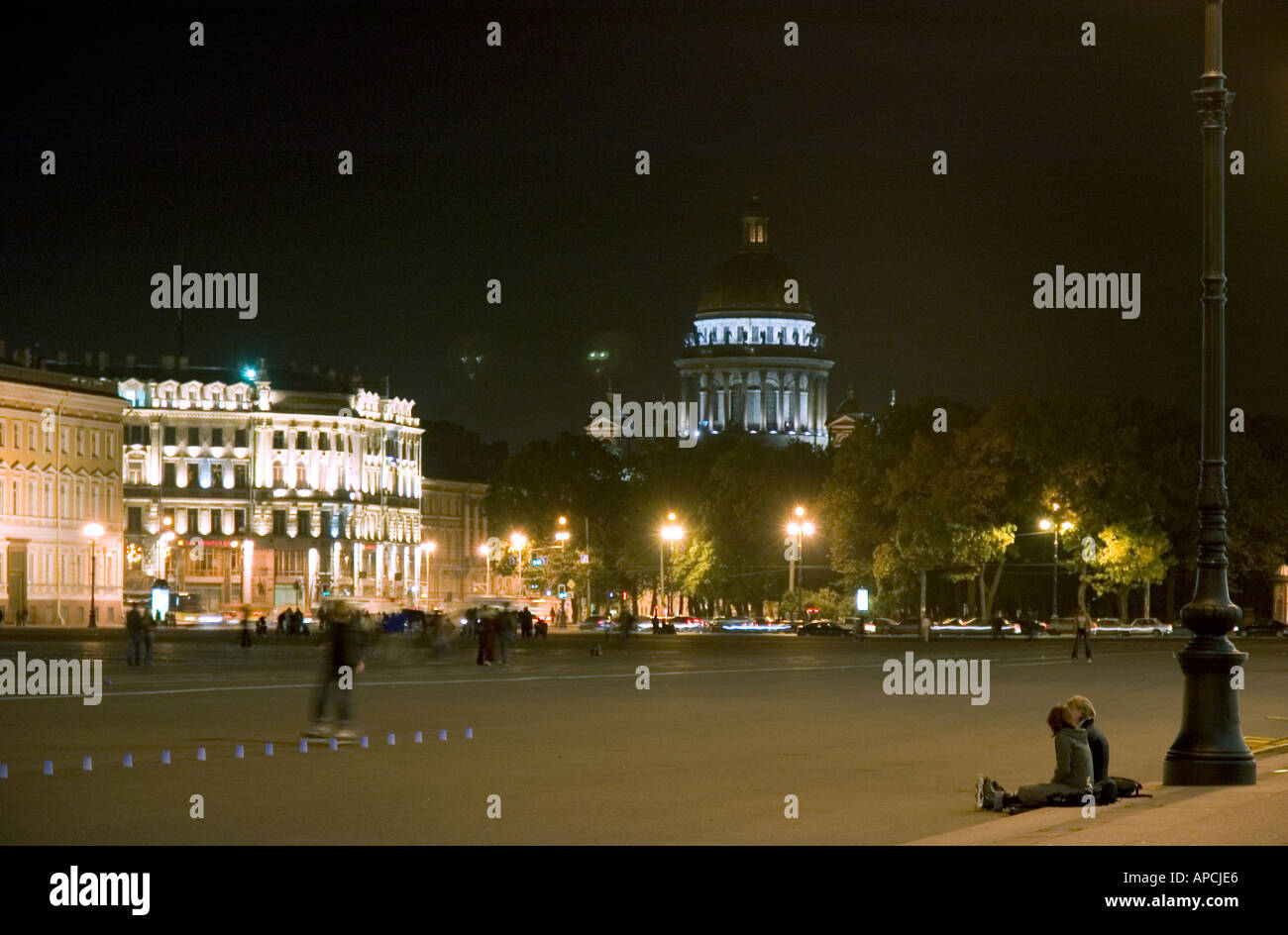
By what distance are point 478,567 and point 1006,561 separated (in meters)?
88.8

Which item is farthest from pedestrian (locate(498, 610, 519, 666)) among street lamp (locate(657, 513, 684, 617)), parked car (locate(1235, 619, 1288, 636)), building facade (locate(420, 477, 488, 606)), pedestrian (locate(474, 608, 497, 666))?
building facade (locate(420, 477, 488, 606))

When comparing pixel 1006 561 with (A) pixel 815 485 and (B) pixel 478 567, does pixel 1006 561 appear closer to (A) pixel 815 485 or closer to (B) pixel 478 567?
(A) pixel 815 485

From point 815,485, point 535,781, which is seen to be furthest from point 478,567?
point 535,781

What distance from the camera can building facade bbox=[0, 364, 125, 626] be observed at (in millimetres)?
108562

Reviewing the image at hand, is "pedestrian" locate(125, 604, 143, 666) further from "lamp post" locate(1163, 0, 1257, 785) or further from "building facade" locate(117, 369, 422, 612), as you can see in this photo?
"building facade" locate(117, 369, 422, 612)

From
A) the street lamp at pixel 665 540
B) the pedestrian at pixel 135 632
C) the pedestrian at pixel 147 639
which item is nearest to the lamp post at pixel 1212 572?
the pedestrian at pixel 147 639

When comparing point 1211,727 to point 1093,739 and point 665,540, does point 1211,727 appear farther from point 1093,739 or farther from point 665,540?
point 665,540

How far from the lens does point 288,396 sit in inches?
6491

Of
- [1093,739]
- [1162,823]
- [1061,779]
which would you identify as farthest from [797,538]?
[1162,823]

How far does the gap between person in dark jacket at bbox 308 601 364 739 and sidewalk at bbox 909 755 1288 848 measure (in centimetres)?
923

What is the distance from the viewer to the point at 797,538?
115125 mm

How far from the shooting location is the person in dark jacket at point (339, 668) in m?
24.9

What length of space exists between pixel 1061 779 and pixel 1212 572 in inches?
122

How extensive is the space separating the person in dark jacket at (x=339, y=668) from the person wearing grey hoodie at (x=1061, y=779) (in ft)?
29.6
